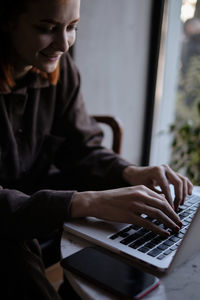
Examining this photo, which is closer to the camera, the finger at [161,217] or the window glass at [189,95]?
the finger at [161,217]

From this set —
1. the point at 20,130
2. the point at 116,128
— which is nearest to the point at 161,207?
the point at 20,130

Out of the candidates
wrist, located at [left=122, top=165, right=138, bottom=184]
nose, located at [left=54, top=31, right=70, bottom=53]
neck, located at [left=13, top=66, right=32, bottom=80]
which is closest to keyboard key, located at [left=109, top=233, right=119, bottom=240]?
wrist, located at [left=122, top=165, right=138, bottom=184]

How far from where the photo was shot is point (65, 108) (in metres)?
1.18

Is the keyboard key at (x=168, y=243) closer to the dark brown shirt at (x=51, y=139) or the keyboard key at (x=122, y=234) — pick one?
the keyboard key at (x=122, y=234)

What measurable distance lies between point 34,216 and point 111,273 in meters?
0.21

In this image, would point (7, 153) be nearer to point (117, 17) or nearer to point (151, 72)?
point (117, 17)

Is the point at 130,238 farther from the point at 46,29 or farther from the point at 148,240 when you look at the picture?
Result: the point at 46,29

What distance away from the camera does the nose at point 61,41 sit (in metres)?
0.84

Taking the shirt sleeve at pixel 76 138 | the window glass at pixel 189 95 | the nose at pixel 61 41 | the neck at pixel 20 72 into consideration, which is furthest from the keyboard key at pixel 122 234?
the window glass at pixel 189 95

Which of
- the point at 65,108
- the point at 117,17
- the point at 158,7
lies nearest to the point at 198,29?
the point at 158,7

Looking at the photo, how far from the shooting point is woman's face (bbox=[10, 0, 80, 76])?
794mm

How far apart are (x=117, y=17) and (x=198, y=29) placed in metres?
0.53

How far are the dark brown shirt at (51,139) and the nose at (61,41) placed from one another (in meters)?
0.22

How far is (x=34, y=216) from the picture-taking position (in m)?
0.63
